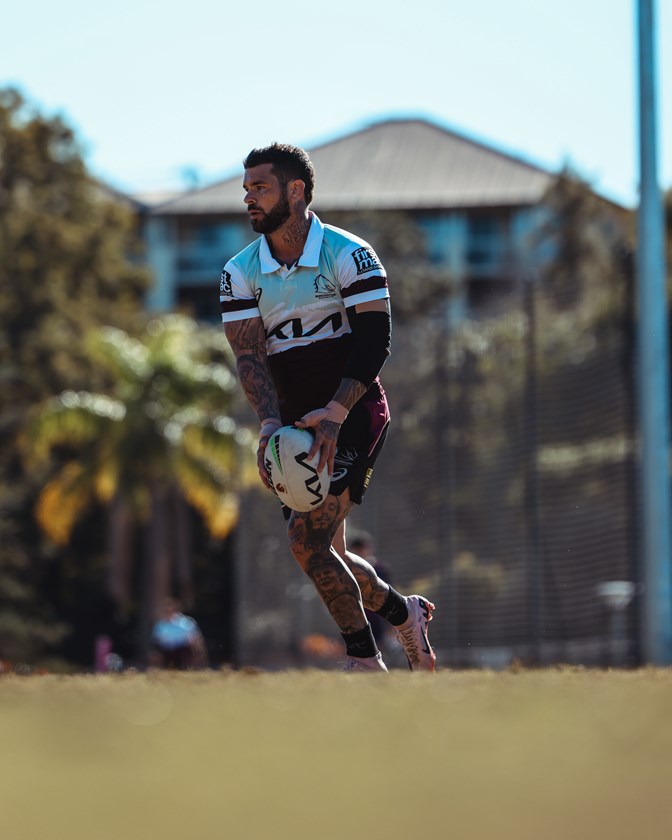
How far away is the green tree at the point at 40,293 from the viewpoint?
4744 cm

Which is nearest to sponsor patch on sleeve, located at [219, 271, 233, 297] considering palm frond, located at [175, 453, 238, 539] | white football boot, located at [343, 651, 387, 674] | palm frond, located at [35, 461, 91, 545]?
white football boot, located at [343, 651, 387, 674]

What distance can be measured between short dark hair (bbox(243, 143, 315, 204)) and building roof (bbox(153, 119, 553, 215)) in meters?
77.2

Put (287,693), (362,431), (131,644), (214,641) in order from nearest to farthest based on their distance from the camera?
1. (287,693)
2. (362,431)
3. (131,644)
4. (214,641)

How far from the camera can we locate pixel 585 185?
69.9 meters

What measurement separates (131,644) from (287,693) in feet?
132

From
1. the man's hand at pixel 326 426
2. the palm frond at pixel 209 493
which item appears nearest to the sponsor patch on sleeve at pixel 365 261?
the man's hand at pixel 326 426

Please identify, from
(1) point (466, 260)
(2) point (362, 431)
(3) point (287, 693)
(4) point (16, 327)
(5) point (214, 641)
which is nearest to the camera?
(3) point (287, 693)

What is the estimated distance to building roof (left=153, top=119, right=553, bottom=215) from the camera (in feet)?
→ 286

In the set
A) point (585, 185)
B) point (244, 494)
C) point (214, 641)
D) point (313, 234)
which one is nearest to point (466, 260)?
point (585, 185)

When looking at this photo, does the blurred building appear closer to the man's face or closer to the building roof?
the building roof

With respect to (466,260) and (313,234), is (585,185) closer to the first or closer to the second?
(466,260)

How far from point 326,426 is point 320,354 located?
44cm

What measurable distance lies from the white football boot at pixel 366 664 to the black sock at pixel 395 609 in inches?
9.9

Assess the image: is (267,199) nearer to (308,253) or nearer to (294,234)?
(294,234)
